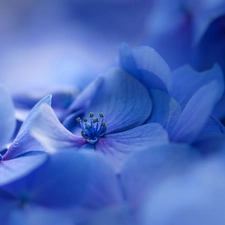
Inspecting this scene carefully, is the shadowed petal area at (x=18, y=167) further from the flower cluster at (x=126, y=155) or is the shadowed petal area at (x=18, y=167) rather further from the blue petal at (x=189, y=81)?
the blue petal at (x=189, y=81)

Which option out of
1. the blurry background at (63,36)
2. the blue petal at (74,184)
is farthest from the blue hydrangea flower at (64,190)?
the blurry background at (63,36)

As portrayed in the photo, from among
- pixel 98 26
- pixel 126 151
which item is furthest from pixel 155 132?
pixel 98 26

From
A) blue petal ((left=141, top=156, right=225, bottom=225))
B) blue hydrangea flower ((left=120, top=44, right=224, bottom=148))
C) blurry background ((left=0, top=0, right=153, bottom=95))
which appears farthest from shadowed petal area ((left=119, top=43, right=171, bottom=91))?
blurry background ((left=0, top=0, right=153, bottom=95))

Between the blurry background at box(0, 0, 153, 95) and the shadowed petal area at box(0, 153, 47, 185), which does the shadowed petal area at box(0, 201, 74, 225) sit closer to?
the shadowed petal area at box(0, 153, 47, 185)

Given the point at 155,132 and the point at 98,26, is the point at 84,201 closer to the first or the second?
the point at 155,132

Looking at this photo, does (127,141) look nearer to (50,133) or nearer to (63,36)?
(50,133)

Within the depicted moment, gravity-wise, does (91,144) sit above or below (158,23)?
below
